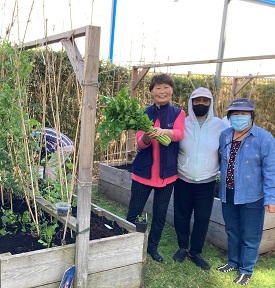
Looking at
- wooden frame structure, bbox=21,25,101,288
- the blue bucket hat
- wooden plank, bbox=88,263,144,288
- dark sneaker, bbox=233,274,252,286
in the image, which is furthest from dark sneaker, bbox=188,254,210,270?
the blue bucket hat

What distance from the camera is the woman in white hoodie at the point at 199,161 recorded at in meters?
3.04

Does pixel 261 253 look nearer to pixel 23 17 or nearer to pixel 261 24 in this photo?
pixel 23 17

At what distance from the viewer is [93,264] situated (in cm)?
244

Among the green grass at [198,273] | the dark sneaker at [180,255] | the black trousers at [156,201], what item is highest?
the black trousers at [156,201]

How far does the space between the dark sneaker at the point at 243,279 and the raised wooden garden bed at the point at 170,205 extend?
505 millimetres

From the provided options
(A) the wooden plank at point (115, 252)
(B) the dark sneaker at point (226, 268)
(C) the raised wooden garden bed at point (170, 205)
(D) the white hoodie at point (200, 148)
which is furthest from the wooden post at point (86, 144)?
(C) the raised wooden garden bed at point (170, 205)

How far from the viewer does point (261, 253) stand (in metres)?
3.56

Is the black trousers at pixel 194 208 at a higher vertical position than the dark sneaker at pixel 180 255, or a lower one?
higher

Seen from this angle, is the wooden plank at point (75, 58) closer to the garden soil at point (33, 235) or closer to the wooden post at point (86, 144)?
the wooden post at point (86, 144)

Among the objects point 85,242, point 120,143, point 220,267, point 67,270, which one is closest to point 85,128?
point 85,242

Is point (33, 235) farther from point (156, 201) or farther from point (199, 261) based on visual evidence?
point (199, 261)

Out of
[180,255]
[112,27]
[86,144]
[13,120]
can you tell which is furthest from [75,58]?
[112,27]

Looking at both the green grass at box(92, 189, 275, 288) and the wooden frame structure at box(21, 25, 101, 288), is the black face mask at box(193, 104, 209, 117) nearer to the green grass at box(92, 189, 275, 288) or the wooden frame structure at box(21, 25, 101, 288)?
the wooden frame structure at box(21, 25, 101, 288)

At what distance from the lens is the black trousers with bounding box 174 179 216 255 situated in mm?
3129
